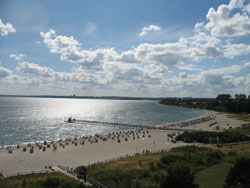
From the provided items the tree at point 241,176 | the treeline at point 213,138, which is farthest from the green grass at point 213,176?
the treeline at point 213,138

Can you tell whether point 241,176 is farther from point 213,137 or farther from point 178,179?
point 213,137

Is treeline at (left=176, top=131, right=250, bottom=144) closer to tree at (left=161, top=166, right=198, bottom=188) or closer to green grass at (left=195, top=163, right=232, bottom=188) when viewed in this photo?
green grass at (left=195, top=163, right=232, bottom=188)

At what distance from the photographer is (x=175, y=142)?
48.3 m

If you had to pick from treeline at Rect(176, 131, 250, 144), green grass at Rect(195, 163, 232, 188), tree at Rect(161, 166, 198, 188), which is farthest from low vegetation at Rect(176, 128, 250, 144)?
tree at Rect(161, 166, 198, 188)

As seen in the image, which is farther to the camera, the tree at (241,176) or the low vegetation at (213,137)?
the low vegetation at (213,137)

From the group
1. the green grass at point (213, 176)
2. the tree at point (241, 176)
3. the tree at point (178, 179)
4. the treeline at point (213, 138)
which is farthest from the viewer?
the treeline at point (213, 138)

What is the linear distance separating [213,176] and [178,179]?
706 centimetres

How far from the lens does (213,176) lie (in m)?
25.4

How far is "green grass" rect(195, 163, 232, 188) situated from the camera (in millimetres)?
22663

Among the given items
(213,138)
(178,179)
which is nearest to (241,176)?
(178,179)

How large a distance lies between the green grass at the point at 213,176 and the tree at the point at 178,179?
214 cm

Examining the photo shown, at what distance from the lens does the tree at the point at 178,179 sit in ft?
68.9

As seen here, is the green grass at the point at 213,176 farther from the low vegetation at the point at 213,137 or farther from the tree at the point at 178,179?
the low vegetation at the point at 213,137

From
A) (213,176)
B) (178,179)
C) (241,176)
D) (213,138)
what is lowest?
(213,176)
